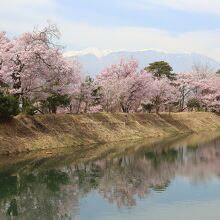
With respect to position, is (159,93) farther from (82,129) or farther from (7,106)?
(7,106)

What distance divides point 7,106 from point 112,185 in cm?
1712

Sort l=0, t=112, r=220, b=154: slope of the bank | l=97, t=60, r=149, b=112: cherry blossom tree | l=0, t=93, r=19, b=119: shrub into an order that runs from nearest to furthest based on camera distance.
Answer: l=0, t=93, r=19, b=119: shrub, l=0, t=112, r=220, b=154: slope of the bank, l=97, t=60, r=149, b=112: cherry blossom tree

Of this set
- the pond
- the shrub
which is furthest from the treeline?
the pond

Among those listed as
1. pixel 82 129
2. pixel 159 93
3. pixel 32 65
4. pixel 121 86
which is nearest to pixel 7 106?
pixel 32 65

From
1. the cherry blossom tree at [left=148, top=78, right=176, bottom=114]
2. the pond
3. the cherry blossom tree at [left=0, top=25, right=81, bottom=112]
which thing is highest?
the cherry blossom tree at [left=0, top=25, right=81, bottom=112]

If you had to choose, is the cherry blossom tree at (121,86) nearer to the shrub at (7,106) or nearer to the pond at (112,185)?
the pond at (112,185)

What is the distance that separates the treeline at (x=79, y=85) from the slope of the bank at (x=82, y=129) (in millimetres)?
2037

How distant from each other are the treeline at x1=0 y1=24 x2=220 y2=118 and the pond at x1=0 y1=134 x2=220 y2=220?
852 centimetres

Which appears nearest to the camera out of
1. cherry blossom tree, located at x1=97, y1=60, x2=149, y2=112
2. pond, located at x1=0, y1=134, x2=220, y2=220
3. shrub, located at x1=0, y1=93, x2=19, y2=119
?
pond, located at x1=0, y1=134, x2=220, y2=220

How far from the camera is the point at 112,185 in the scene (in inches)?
1073

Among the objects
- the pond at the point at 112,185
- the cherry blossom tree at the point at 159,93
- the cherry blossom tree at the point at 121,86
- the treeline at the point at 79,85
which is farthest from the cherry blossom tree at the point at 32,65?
the cherry blossom tree at the point at 159,93

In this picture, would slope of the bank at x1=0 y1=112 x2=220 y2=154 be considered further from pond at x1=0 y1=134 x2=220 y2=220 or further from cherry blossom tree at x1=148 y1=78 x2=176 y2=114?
cherry blossom tree at x1=148 y1=78 x2=176 y2=114

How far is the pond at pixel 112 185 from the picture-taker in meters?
20.5

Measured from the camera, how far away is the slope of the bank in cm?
4069
